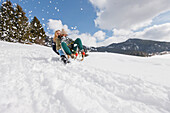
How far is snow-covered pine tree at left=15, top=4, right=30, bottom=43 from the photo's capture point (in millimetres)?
20073

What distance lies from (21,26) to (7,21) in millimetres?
2608

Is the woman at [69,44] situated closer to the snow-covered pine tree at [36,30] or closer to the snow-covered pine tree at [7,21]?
the snow-covered pine tree at [7,21]

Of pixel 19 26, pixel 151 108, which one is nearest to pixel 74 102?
pixel 151 108

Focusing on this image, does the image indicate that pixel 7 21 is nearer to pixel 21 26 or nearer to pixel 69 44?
pixel 21 26

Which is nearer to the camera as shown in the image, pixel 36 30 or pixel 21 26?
pixel 21 26

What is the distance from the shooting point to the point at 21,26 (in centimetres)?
2058

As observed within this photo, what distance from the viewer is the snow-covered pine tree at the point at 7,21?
18.0 m

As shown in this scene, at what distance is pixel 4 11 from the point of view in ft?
59.9

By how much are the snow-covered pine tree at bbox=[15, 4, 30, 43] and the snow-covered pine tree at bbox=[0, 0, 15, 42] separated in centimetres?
93

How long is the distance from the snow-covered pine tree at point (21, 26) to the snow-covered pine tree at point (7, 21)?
93cm

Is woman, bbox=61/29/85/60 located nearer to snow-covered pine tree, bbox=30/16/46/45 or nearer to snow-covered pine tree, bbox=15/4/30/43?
snow-covered pine tree, bbox=15/4/30/43

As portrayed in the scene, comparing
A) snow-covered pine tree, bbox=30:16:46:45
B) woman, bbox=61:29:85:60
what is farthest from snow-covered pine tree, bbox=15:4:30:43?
woman, bbox=61:29:85:60

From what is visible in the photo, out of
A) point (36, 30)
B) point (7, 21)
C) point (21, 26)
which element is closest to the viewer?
point (7, 21)

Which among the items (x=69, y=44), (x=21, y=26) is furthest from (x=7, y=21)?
(x=69, y=44)
